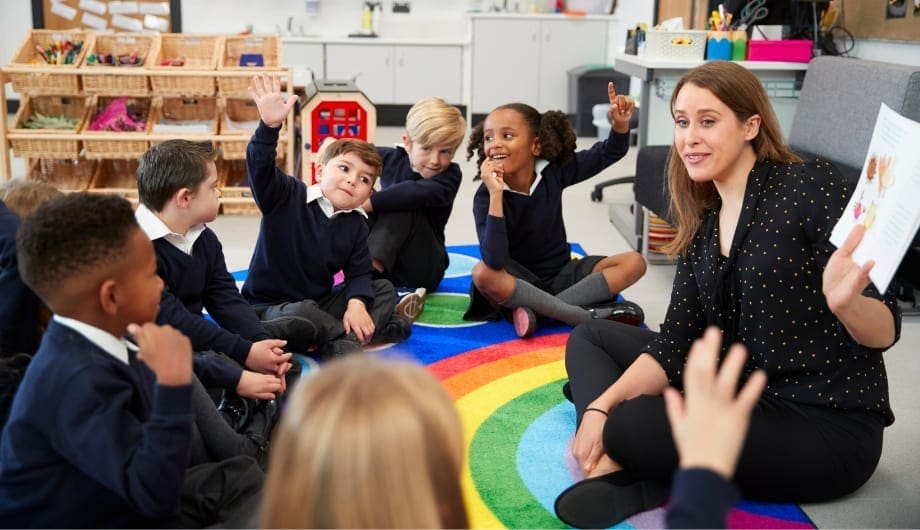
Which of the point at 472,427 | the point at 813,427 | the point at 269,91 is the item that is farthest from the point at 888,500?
the point at 269,91

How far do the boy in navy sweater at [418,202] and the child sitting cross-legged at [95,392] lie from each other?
1.68 metres

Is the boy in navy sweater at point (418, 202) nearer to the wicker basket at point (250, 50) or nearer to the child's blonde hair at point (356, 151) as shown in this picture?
the child's blonde hair at point (356, 151)

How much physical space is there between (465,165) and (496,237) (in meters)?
3.08

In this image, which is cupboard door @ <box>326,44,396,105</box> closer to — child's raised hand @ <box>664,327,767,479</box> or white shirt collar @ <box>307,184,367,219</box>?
white shirt collar @ <box>307,184,367,219</box>

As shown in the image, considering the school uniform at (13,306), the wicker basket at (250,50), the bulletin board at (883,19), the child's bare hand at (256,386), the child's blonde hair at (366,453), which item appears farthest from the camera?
the wicker basket at (250,50)

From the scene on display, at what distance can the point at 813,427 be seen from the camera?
1.80m

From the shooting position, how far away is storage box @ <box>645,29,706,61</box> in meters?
4.07

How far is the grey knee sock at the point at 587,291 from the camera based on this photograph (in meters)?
2.99

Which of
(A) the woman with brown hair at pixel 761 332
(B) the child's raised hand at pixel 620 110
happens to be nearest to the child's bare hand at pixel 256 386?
(A) the woman with brown hair at pixel 761 332

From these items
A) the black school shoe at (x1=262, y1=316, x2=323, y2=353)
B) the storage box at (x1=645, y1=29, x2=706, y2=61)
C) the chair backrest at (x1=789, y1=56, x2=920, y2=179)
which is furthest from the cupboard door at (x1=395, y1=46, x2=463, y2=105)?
the black school shoe at (x1=262, y1=316, x2=323, y2=353)

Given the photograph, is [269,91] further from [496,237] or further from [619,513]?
[619,513]

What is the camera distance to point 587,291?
299 centimetres

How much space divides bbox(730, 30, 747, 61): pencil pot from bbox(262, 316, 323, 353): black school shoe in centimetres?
233

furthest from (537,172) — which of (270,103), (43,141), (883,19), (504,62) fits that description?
(504,62)
